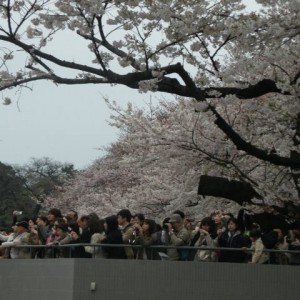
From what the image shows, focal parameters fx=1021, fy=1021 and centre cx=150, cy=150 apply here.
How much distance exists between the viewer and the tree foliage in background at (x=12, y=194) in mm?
68250

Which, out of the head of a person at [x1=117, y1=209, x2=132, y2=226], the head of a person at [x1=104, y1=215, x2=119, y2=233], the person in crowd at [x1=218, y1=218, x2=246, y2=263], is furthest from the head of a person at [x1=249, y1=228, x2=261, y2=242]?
the head of a person at [x1=104, y1=215, x2=119, y2=233]

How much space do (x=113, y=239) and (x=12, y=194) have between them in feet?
184

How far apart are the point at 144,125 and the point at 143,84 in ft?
24.9

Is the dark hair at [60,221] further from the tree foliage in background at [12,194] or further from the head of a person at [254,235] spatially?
the tree foliage in background at [12,194]

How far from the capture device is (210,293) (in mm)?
17078

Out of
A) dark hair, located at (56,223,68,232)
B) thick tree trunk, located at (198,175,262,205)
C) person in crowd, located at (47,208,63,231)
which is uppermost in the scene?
thick tree trunk, located at (198,175,262,205)

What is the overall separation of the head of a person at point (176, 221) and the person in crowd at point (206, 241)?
35cm

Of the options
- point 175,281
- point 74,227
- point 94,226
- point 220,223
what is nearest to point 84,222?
point 94,226

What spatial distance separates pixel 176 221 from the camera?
17.2m

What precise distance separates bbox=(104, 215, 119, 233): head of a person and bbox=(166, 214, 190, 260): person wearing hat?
2.90ft

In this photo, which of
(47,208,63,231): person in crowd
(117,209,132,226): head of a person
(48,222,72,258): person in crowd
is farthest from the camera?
(47,208,63,231): person in crowd

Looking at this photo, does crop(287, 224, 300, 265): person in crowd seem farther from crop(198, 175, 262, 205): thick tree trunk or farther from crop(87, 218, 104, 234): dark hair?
crop(87, 218, 104, 234): dark hair

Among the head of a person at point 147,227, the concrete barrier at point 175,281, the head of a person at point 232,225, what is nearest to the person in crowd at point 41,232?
the concrete barrier at point 175,281

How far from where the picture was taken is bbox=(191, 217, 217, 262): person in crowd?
1698 cm
